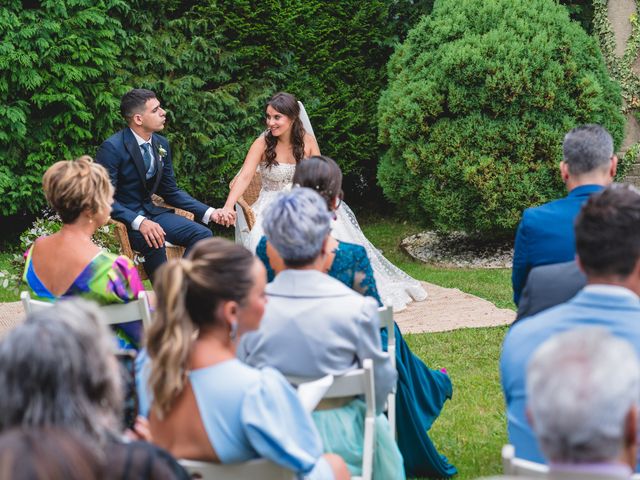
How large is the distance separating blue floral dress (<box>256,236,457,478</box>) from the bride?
2575mm

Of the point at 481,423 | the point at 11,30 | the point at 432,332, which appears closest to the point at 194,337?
the point at 481,423

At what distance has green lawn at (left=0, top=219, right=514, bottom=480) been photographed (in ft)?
15.4

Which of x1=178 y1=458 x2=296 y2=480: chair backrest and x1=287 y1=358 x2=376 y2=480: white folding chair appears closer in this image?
x1=178 y1=458 x2=296 y2=480: chair backrest

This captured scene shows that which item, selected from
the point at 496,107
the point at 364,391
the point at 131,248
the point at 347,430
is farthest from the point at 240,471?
the point at 496,107

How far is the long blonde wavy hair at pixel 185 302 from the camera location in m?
2.56

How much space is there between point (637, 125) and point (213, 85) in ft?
15.6

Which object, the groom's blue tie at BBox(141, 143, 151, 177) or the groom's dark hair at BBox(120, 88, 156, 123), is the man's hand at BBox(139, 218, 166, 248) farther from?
the groom's dark hair at BBox(120, 88, 156, 123)

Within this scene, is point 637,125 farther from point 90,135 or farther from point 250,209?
point 90,135

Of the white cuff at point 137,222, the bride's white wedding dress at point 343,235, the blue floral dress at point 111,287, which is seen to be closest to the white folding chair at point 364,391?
the blue floral dress at point 111,287

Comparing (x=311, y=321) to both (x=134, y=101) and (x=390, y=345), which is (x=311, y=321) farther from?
(x=134, y=101)

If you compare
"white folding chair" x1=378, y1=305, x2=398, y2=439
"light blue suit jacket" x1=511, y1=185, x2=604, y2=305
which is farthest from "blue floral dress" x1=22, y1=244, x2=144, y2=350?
"light blue suit jacket" x1=511, y1=185, x2=604, y2=305

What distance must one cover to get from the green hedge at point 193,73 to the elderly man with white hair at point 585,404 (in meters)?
8.36

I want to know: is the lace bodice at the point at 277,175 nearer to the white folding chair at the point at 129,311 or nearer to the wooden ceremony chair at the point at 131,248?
the wooden ceremony chair at the point at 131,248

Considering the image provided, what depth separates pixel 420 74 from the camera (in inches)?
360
